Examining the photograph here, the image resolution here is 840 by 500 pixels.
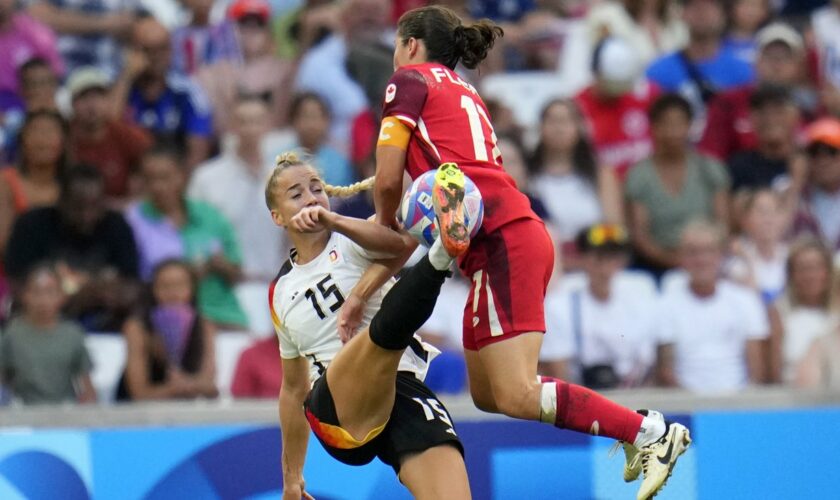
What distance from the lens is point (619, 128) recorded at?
9.41 m

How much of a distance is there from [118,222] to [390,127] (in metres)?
3.67

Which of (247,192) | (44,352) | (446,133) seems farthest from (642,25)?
(446,133)

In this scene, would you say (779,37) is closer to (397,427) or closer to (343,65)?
(343,65)

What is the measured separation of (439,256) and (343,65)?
16.2 feet

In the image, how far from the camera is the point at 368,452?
5242 mm

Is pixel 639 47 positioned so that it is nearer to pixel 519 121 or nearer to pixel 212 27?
pixel 519 121

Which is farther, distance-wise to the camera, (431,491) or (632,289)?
(632,289)

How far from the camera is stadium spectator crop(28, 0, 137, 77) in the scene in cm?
984

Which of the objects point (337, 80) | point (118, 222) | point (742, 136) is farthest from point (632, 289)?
point (118, 222)

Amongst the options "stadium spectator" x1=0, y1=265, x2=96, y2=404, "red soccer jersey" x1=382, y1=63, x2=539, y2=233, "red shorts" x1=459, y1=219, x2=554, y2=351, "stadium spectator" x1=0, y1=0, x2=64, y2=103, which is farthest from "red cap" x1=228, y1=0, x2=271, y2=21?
"red shorts" x1=459, y1=219, x2=554, y2=351

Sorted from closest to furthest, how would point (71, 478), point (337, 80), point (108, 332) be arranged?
point (71, 478), point (108, 332), point (337, 80)

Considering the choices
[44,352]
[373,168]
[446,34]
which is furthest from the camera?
[373,168]

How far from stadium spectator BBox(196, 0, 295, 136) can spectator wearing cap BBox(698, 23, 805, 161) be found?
9.30ft

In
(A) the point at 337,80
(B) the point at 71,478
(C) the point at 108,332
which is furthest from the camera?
(A) the point at 337,80
